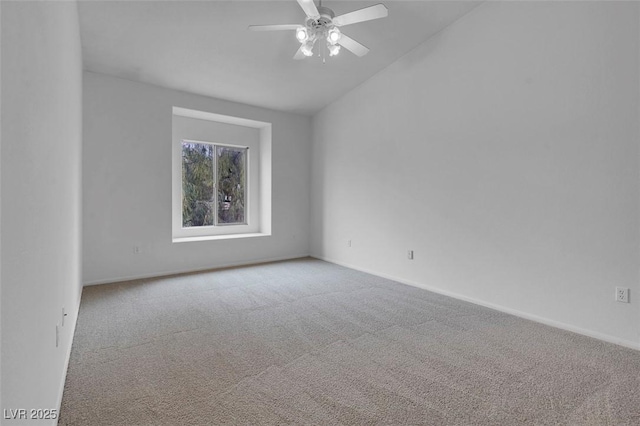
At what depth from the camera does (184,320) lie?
3053mm

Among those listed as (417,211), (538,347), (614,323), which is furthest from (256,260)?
(614,323)

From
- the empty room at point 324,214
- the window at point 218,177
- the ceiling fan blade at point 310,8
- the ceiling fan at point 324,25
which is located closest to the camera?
the empty room at point 324,214

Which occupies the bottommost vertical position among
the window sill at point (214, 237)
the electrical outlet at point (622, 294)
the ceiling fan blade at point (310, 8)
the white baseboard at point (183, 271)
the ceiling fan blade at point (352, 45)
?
the white baseboard at point (183, 271)

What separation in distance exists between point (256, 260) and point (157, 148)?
227 cm

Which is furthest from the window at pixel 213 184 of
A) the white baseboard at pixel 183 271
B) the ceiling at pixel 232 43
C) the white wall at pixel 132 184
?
the ceiling at pixel 232 43

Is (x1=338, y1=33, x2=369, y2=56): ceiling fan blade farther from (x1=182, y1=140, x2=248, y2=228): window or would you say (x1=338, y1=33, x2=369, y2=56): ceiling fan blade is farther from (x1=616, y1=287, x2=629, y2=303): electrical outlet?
(x1=182, y1=140, x2=248, y2=228): window

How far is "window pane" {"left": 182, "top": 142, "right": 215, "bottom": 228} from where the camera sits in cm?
537

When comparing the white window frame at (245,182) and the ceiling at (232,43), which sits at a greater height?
the ceiling at (232,43)

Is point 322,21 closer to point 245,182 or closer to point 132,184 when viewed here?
point 132,184

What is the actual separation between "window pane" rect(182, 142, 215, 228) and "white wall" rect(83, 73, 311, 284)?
645 mm

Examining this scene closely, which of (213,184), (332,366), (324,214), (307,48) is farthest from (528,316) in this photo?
(213,184)

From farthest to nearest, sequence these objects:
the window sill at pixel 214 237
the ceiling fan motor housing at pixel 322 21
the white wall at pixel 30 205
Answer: the window sill at pixel 214 237 < the ceiling fan motor housing at pixel 322 21 < the white wall at pixel 30 205

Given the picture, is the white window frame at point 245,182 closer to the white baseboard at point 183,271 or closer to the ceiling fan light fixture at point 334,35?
the white baseboard at point 183,271

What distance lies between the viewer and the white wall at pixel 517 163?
2.64m
